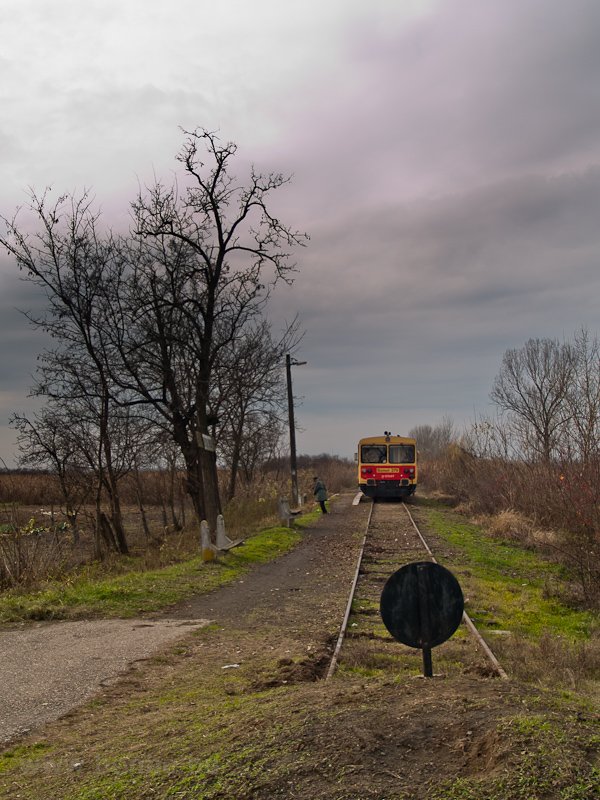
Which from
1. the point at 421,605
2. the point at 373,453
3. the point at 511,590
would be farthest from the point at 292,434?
the point at 421,605

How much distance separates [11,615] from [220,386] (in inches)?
520

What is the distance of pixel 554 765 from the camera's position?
4.19m

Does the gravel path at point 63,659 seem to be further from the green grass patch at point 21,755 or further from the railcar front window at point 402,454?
the railcar front window at point 402,454

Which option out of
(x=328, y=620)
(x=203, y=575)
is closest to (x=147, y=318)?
(x=203, y=575)

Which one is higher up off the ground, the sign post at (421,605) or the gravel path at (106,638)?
the sign post at (421,605)

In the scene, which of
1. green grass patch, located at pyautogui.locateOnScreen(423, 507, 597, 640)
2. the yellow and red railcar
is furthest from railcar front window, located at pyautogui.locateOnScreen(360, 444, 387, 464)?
green grass patch, located at pyautogui.locateOnScreen(423, 507, 597, 640)

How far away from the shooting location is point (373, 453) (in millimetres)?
36281

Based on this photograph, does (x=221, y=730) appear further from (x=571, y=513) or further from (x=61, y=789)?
(x=571, y=513)

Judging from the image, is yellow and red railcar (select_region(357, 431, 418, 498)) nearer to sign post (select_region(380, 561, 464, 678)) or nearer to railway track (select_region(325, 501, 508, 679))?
railway track (select_region(325, 501, 508, 679))

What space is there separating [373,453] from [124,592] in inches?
952

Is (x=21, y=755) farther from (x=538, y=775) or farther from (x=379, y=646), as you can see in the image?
(x=379, y=646)

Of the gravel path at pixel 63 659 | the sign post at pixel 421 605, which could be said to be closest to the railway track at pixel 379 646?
the sign post at pixel 421 605

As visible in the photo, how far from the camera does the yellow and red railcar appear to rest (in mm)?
36062

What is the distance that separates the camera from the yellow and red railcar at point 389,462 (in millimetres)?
36062
